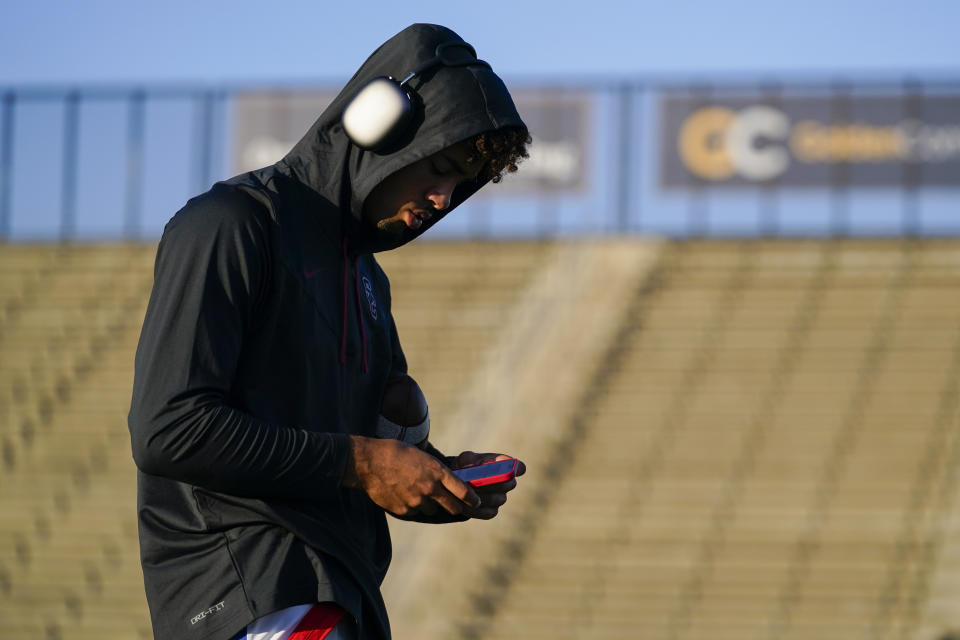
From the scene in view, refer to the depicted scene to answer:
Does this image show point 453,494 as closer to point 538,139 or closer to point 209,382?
point 209,382

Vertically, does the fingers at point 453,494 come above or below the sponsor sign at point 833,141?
above

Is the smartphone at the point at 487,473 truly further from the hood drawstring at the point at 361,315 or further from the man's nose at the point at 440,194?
the man's nose at the point at 440,194

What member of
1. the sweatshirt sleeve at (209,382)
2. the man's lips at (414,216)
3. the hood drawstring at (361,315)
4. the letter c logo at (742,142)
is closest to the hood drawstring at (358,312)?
the hood drawstring at (361,315)

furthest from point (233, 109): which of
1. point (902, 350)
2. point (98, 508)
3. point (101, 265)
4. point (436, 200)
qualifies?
point (436, 200)

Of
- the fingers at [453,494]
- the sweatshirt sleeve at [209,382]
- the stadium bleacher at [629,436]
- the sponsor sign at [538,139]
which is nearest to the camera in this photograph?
the sweatshirt sleeve at [209,382]

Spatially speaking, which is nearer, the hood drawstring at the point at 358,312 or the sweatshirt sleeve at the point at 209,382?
the sweatshirt sleeve at the point at 209,382

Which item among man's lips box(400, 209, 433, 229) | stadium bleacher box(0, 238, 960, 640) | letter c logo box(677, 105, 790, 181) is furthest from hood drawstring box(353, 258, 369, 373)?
letter c logo box(677, 105, 790, 181)

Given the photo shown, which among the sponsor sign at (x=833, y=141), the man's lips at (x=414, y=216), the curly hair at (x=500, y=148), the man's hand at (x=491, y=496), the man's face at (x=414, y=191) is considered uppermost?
the curly hair at (x=500, y=148)

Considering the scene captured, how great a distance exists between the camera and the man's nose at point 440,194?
2211mm

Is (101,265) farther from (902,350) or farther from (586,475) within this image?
(902,350)

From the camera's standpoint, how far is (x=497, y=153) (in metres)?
2.22

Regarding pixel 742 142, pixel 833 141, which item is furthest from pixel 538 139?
pixel 833 141

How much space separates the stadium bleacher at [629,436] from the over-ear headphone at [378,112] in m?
7.03

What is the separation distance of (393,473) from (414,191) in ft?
1.67
